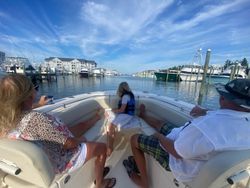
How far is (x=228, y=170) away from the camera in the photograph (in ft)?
3.17

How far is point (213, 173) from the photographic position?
1012 mm

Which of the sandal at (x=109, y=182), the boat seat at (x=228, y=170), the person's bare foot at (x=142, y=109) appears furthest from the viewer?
the person's bare foot at (x=142, y=109)

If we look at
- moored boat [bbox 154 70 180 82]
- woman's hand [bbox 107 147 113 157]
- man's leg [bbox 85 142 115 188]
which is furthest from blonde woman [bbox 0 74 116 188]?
moored boat [bbox 154 70 180 82]

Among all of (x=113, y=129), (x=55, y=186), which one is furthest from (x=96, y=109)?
(x=55, y=186)

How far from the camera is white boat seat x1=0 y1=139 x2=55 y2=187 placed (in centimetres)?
110

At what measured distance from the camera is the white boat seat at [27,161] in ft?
3.62

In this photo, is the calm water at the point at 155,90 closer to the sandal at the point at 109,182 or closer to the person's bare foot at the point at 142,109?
the person's bare foot at the point at 142,109

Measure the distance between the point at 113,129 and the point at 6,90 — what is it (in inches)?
73.1

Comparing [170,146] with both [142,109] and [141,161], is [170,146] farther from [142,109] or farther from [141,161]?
[142,109]

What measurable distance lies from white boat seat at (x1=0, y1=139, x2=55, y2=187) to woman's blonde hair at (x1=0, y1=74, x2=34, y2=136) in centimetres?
12

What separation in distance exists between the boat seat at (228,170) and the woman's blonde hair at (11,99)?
1.32 meters

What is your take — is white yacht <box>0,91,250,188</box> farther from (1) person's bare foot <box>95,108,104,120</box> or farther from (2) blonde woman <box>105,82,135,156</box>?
(1) person's bare foot <box>95,108,104,120</box>

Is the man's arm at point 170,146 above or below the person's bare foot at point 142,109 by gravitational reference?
above

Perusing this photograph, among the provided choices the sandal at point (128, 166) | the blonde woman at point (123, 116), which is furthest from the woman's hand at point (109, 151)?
the sandal at point (128, 166)
